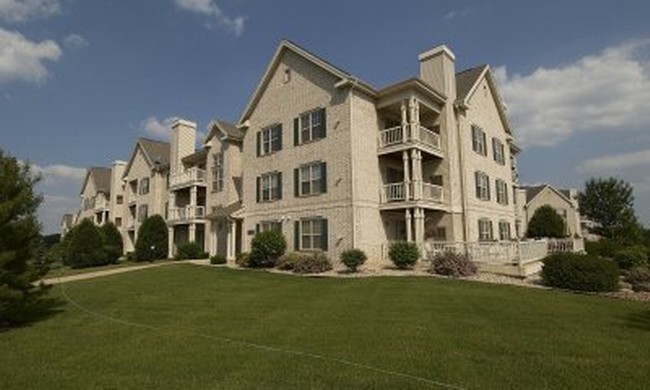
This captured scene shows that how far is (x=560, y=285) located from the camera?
58.0 feet

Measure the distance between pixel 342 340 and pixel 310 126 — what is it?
744 inches

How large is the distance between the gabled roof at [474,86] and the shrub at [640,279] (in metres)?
13.7

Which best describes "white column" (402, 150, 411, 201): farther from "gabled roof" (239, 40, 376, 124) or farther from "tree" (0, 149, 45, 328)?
"tree" (0, 149, 45, 328)

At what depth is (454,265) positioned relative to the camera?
66.5ft

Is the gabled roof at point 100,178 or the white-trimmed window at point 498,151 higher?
the gabled roof at point 100,178

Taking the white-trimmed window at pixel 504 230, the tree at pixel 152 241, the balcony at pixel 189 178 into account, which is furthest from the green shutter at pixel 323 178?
the tree at pixel 152 241

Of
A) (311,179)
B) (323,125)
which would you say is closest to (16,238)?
(311,179)

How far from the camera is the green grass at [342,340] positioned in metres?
7.50

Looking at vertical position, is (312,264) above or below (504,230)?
below

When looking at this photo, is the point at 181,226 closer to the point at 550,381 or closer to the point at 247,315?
the point at 247,315

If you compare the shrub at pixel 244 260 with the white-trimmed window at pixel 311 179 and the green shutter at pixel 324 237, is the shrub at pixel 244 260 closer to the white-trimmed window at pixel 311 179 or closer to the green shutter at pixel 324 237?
the green shutter at pixel 324 237

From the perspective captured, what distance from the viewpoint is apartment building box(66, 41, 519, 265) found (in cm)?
2481

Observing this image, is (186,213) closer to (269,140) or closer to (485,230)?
(269,140)

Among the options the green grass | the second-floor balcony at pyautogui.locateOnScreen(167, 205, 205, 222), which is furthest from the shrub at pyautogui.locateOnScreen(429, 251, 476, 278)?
the second-floor balcony at pyautogui.locateOnScreen(167, 205, 205, 222)
